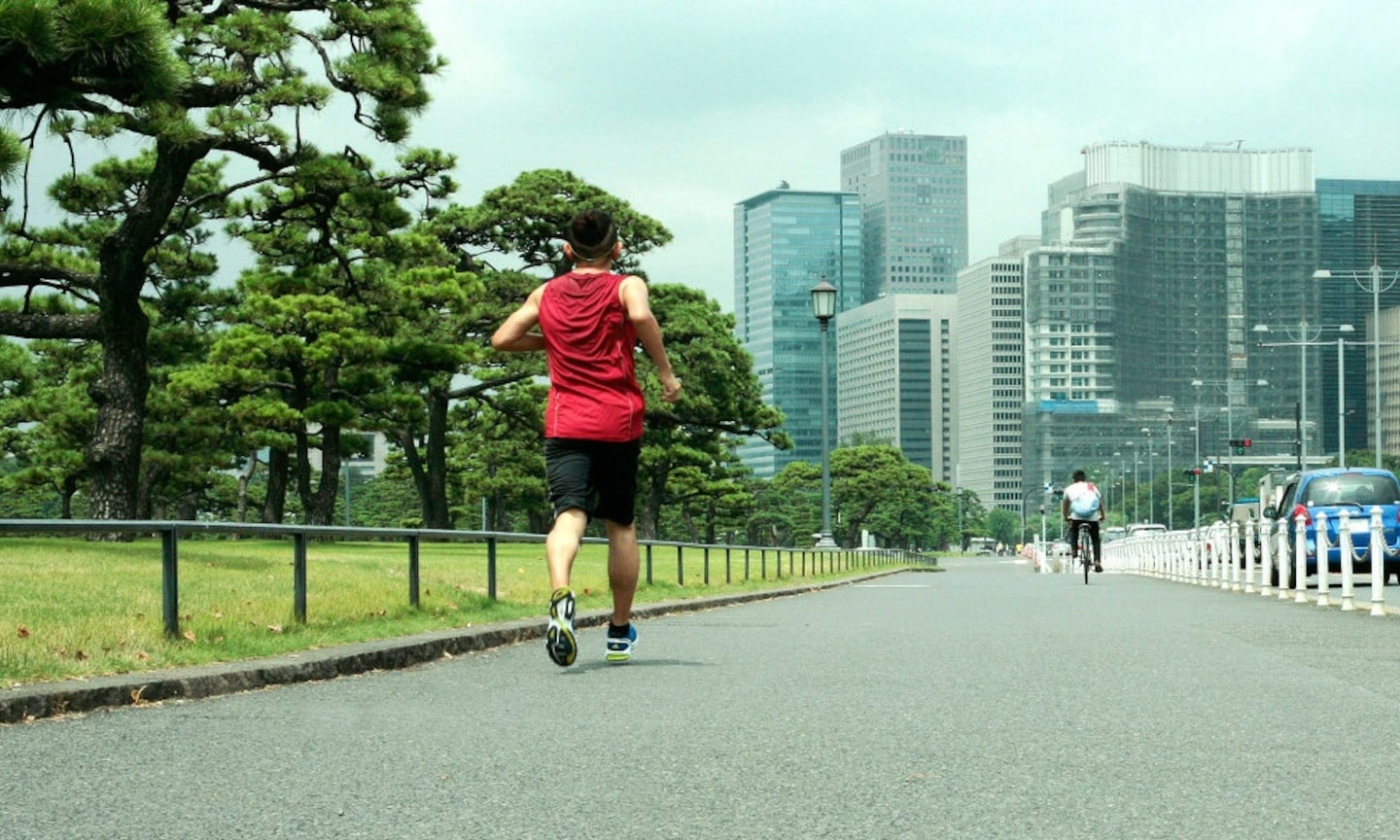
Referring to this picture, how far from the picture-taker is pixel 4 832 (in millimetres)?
4164

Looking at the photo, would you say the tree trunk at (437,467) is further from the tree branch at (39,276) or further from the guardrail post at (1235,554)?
the guardrail post at (1235,554)

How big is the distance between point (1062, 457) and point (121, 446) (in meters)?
154

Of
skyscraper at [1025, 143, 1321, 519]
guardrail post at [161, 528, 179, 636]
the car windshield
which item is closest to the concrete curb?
guardrail post at [161, 528, 179, 636]

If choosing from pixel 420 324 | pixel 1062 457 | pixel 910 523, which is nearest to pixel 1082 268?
pixel 1062 457

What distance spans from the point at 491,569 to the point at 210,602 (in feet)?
14.6

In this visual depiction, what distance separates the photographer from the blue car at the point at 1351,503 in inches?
874

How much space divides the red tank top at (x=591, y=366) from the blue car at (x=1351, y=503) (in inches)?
635

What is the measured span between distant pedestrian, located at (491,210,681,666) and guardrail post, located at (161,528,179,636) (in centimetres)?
199

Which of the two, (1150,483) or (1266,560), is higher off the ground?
(1266,560)

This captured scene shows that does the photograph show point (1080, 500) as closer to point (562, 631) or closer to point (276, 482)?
point (562, 631)

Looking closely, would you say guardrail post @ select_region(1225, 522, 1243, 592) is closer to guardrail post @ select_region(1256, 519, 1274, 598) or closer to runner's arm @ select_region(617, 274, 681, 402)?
guardrail post @ select_region(1256, 519, 1274, 598)

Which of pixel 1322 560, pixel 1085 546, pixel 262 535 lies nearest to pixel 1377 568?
pixel 1322 560

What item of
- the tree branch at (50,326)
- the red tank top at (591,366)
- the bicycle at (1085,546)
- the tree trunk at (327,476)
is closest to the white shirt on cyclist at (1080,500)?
the bicycle at (1085,546)

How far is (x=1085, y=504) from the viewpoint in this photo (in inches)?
1016
